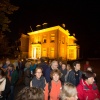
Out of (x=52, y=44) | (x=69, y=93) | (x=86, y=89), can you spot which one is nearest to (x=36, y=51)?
(x=52, y=44)

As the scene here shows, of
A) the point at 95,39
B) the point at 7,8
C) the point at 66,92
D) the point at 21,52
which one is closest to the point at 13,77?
the point at 66,92

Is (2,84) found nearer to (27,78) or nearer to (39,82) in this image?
(39,82)

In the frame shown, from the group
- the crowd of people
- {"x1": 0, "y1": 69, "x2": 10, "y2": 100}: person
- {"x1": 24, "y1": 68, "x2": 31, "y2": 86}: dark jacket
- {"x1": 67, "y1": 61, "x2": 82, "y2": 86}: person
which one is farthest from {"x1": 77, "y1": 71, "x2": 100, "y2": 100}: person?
{"x1": 24, "y1": 68, "x2": 31, "y2": 86}: dark jacket

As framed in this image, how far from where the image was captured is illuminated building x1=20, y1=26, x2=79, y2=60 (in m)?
42.8

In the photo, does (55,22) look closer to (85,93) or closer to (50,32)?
(50,32)

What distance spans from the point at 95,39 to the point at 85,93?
22.2 metres

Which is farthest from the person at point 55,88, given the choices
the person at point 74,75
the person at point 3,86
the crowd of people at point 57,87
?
the person at point 74,75

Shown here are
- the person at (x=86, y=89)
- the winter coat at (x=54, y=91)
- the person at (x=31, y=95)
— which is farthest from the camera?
the winter coat at (x=54, y=91)

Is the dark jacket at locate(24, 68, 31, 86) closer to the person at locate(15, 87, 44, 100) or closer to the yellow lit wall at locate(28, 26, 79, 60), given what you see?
the person at locate(15, 87, 44, 100)

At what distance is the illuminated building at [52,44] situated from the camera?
4281 centimetres

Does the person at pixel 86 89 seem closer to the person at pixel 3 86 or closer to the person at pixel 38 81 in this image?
the person at pixel 38 81

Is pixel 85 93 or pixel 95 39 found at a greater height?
pixel 95 39

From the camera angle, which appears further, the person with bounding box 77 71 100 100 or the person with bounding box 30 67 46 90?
the person with bounding box 30 67 46 90

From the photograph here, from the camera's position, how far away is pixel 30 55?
4556 cm
